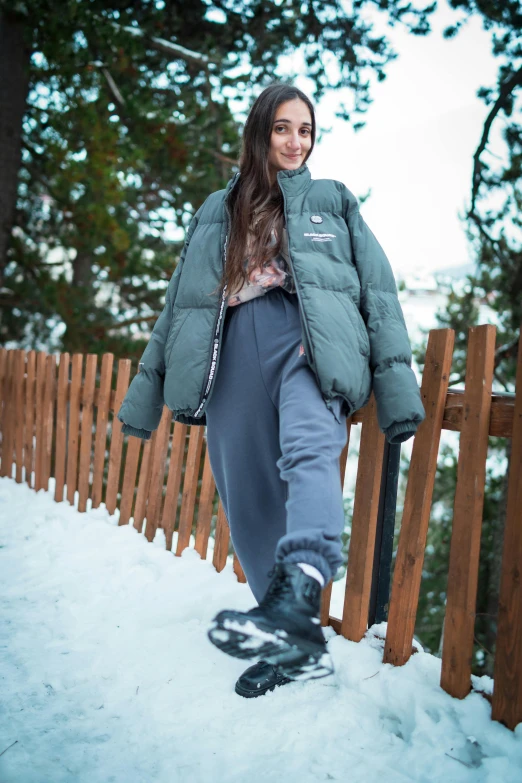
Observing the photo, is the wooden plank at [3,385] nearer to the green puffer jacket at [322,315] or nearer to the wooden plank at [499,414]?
the green puffer jacket at [322,315]

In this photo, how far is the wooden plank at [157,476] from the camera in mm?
3859

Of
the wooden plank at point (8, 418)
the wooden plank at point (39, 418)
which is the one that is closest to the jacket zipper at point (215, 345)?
the wooden plank at point (39, 418)

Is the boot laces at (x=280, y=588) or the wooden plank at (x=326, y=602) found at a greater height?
the boot laces at (x=280, y=588)

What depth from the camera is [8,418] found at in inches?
229

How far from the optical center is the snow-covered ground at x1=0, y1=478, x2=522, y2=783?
1634 millimetres

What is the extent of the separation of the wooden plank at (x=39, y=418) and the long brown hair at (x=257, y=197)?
3.53m

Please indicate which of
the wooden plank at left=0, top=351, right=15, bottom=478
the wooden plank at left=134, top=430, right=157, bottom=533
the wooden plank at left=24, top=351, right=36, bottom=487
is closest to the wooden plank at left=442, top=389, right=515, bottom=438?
the wooden plank at left=134, top=430, right=157, bottom=533

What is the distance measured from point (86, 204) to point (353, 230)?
676 centimetres

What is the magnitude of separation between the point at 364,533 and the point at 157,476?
1925mm

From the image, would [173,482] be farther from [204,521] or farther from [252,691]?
[252,691]

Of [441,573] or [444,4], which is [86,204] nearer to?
[444,4]

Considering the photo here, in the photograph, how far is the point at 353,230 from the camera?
2008 mm

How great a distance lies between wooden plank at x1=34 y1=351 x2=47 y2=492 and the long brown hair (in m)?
3.53

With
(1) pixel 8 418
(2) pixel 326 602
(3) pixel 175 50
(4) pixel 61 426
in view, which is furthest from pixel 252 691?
(3) pixel 175 50
